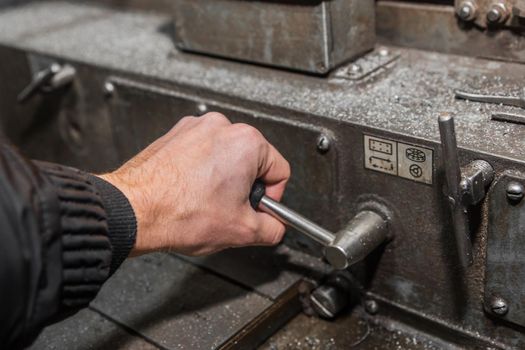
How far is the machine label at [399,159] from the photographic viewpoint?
0.81 metres

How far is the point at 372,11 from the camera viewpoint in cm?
105

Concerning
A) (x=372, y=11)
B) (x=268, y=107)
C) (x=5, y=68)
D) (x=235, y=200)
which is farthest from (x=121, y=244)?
(x=5, y=68)

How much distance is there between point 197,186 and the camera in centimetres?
80

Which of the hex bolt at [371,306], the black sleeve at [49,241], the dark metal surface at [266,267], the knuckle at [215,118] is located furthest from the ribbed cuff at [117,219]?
the hex bolt at [371,306]

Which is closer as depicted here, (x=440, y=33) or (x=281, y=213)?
(x=281, y=213)

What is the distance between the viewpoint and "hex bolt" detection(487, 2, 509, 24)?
0.97 metres

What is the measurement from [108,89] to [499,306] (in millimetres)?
718

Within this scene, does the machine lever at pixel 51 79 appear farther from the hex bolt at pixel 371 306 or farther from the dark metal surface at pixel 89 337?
the hex bolt at pixel 371 306

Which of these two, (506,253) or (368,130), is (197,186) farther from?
(506,253)

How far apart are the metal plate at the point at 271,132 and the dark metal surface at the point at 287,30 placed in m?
0.12

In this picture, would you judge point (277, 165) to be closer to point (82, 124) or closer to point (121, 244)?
point (121, 244)

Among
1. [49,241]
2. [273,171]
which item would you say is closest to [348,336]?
[273,171]

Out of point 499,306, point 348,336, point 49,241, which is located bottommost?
point 348,336

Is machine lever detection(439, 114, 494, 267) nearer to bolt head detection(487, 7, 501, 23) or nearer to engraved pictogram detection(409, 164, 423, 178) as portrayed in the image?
engraved pictogram detection(409, 164, 423, 178)
